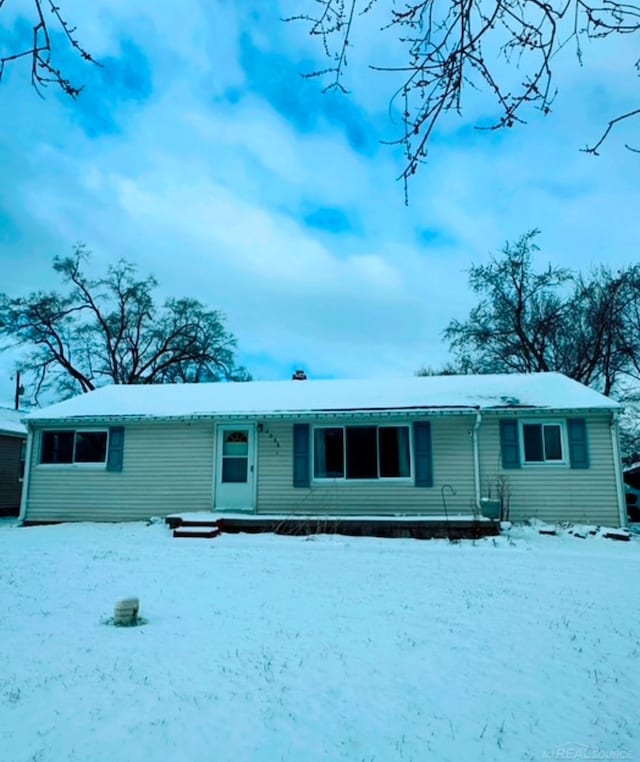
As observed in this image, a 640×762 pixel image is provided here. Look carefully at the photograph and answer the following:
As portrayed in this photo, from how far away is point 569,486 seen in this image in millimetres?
12508

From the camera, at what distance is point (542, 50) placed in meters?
2.55

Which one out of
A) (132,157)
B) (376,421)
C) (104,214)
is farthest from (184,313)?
(132,157)

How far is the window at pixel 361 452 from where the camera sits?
13094 mm

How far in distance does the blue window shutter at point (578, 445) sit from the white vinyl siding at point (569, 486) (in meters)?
0.10

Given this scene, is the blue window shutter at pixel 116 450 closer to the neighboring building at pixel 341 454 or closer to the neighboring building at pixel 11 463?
the neighboring building at pixel 341 454

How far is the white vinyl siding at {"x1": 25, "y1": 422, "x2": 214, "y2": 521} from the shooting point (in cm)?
1373

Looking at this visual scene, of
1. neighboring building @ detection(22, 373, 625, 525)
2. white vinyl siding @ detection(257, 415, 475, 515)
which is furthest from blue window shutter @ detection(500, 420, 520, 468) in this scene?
white vinyl siding @ detection(257, 415, 475, 515)

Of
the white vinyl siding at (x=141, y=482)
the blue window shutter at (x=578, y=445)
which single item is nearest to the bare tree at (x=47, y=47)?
the white vinyl siding at (x=141, y=482)

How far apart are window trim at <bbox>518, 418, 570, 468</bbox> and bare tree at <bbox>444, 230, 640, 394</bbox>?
1286cm

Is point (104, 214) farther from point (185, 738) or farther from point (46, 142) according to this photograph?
point (185, 738)

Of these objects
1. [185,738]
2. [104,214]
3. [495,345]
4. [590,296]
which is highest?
[590,296]

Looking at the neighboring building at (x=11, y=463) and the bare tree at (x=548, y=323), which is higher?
the bare tree at (x=548, y=323)

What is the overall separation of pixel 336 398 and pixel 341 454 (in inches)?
63.5

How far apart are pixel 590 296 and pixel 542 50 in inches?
964
